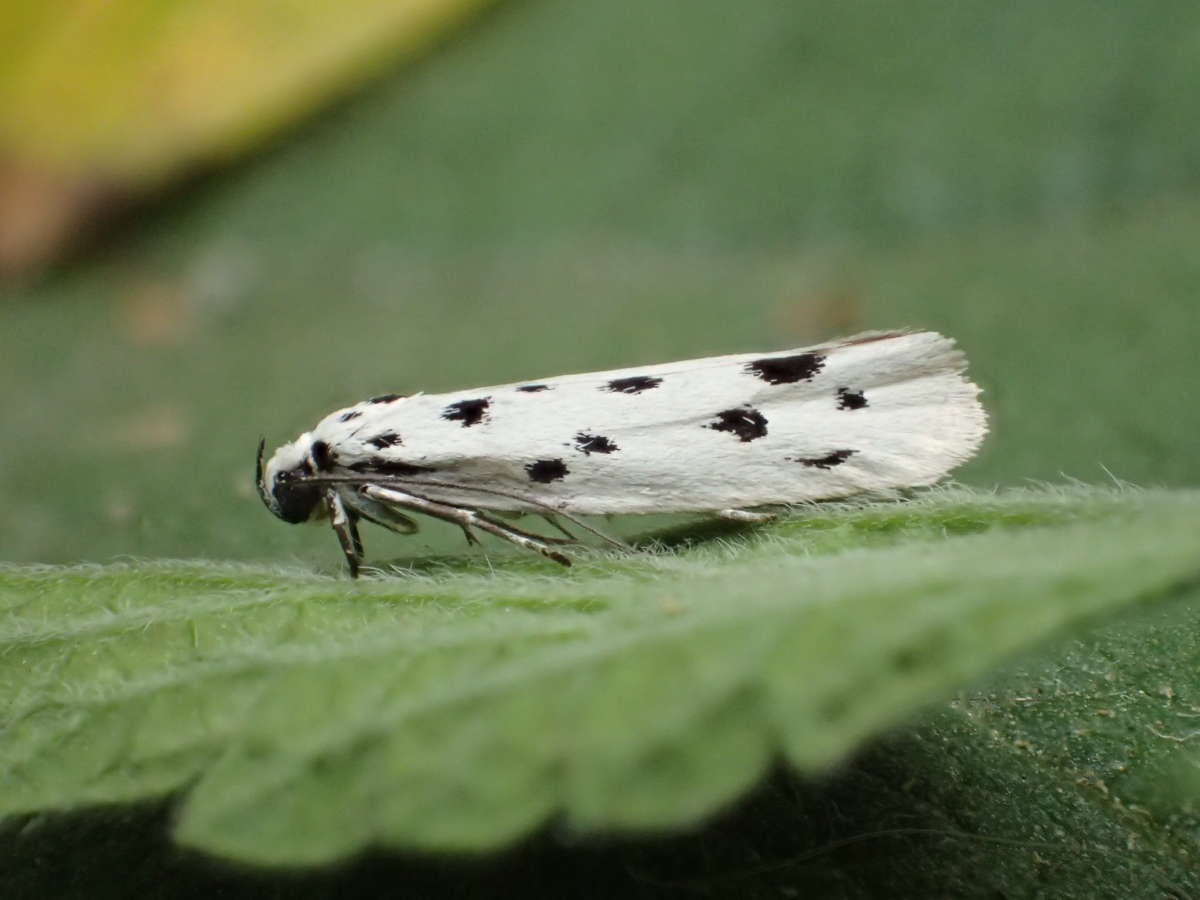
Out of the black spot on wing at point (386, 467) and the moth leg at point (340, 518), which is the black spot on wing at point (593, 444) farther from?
the moth leg at point (340, 518)

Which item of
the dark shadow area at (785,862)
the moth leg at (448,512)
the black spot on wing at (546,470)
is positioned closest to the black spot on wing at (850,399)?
the black spot on wing at (546,470)

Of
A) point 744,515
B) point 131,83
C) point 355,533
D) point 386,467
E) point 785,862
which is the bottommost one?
point 785,862

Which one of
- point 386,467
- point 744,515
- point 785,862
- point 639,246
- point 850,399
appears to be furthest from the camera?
point 639,246

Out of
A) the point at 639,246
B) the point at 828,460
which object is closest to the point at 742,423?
the point at 828,460

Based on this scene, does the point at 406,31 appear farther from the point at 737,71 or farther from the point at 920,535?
the point at 920,535

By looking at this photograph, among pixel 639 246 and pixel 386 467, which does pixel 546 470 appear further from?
pixel 639 246

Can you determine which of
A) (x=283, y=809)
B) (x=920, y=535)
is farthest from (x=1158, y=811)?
(x=283, y=809)

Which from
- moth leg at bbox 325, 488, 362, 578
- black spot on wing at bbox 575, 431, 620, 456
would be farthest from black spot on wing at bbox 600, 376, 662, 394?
moth leg at bbox 325, 488, 362, 578

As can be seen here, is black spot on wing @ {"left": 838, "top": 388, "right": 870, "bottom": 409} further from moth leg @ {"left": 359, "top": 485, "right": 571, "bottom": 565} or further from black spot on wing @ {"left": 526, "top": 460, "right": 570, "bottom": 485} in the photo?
moth leg @ {"left": 359, "top": 485, "right": 571, "bottom": 565}
